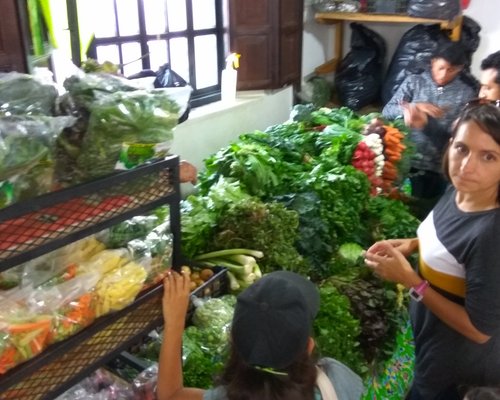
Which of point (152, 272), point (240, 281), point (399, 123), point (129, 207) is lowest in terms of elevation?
point (240, 281)

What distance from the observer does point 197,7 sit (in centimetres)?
364

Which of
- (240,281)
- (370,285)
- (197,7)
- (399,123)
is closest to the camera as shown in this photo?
(240,281)

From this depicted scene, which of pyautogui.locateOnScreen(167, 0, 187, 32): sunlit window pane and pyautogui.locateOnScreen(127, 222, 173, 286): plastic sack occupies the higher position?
pyautogui.locateOnScreen(167, 0, 187, 32): sunlit window pane

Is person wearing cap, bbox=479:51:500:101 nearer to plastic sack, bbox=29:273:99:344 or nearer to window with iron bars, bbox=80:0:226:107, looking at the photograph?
window with iron bars, bbox=80:0:226:107

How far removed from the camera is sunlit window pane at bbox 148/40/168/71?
338cm

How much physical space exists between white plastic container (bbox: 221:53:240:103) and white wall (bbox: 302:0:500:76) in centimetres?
105

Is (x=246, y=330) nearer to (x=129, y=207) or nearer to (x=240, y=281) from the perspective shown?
(x=129, y=207)

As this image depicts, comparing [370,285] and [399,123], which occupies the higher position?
[399,123]

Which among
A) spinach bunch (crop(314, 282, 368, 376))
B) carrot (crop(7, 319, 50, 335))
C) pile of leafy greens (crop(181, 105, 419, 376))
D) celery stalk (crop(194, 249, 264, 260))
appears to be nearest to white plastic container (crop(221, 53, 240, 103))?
pile of leafy greens (crop(181, 105, 419, 376))

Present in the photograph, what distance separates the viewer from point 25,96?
40.1 inches

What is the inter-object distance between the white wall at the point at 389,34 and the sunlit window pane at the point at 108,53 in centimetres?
183

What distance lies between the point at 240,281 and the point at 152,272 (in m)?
0.73

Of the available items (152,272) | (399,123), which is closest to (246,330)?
(152,272)

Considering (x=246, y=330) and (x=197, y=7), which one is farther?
(x=197, y=7)
